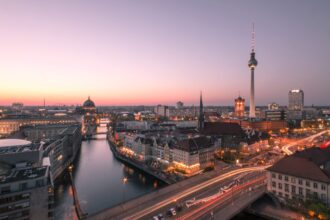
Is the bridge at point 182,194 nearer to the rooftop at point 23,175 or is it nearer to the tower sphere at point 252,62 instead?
the rooftop at point 23,175

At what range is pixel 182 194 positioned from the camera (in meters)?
30.4

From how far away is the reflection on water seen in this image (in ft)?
112

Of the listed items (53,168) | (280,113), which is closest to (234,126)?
(53,168)

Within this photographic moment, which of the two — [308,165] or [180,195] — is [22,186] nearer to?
[180,195]

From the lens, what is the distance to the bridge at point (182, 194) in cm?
2522

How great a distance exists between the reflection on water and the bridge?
856 centimetres

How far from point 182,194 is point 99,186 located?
19737 millimetres

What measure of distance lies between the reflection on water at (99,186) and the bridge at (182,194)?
856 centimetres

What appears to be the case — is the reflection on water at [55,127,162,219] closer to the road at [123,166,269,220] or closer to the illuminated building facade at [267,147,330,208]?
the road at [123,166,269,220]

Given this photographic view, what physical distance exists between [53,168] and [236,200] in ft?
119

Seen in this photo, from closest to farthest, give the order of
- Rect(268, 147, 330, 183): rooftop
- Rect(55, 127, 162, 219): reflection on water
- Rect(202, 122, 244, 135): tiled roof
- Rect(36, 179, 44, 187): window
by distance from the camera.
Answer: Rect(36, 179, 44, 187): window < Rect(268, 147, 330, 183): rooftop < Rect(55, 127, 162, 219): reflection on water < Rect(202, 122, 244, 135): tiled roof

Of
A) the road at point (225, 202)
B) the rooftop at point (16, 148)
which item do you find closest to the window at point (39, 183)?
the rooftop at point (16, 148)

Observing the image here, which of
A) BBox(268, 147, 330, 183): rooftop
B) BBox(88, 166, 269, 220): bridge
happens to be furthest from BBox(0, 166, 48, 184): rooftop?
BBox(268, 147, 330, 183): rooftop

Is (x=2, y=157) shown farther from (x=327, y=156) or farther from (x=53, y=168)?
(x=327, y=156)
